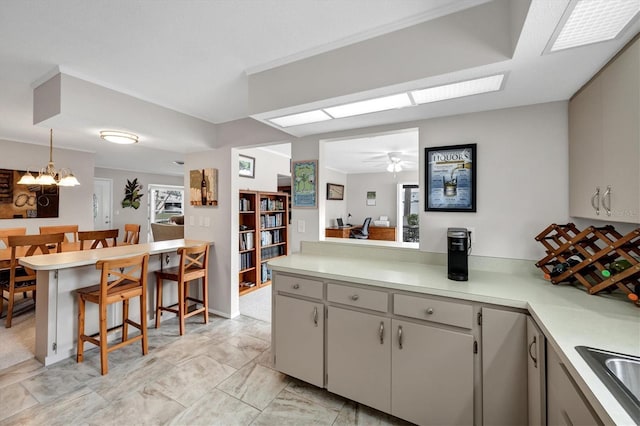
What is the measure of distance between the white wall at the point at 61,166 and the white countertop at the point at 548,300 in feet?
15.4

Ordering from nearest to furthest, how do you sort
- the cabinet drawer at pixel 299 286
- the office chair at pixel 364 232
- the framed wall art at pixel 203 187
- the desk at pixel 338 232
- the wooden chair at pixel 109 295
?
1. the cabinet drawer at pixel 299 286
2. the wooden chair at pixel 109 295
3. the framed wall art at pixel 203 187
4. the desk at pixel 338 232
5. the office chair at pixel 364 232

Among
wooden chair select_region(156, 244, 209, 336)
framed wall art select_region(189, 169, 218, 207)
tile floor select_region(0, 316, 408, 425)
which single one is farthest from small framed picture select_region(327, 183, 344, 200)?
tile floor select_region(0, 316, 408, 425)

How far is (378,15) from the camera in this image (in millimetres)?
1460

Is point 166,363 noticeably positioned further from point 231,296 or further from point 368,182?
point 368,182

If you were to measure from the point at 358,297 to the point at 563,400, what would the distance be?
1.01m

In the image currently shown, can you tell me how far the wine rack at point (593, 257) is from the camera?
4.25 feet

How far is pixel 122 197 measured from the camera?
7.22 m

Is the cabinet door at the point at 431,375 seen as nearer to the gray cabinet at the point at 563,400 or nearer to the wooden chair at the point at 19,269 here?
the gray cabinet at the point at 563,400

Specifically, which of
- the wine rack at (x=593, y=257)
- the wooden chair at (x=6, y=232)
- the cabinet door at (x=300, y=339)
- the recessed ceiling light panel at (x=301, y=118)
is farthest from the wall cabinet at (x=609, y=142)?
the wooden chair at (x=6, y=232)

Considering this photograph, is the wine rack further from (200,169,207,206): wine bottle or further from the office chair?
the office chair

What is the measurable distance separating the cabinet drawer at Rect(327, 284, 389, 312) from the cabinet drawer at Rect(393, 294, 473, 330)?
8cm

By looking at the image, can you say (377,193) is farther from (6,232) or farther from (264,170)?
(6,232)

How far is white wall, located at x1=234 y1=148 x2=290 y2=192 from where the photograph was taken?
4.36 metres

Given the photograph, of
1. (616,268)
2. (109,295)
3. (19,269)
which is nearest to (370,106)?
(616,268)
